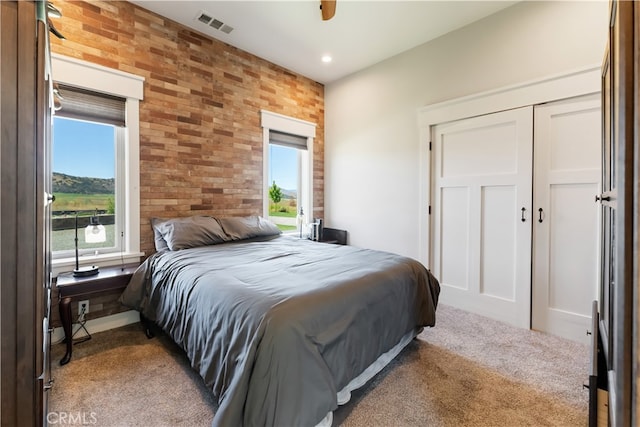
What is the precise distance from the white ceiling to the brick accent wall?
24 centimetres

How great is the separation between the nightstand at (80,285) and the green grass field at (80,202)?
0.61 metres

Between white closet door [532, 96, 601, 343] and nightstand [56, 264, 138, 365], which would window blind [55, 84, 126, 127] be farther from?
white closet door [532, 96, 601, 343]

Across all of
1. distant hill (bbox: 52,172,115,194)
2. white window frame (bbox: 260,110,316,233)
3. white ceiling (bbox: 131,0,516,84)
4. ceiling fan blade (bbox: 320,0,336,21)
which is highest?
white ceiling (bbox: 131,0,516,84)

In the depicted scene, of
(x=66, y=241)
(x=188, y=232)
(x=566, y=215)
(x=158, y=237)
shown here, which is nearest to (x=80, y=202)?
(x=66, y=241)

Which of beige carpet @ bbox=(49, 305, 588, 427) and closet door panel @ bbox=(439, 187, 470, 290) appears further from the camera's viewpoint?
closet door panel @ bbox=(439, 187, 470, 290)

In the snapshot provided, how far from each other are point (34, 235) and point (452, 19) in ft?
12.0

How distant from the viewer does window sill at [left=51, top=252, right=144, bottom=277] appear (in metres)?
2.34

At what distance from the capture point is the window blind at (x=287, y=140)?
3918 mm

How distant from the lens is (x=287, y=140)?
4.09m

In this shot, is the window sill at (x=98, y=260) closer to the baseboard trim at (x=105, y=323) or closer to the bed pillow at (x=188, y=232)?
the bed pillow at (x=188, y=232)

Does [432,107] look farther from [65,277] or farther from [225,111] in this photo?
[65,277]

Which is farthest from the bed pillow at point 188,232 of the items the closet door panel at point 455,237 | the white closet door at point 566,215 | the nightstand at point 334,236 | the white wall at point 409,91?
the white closet door at point 566,215

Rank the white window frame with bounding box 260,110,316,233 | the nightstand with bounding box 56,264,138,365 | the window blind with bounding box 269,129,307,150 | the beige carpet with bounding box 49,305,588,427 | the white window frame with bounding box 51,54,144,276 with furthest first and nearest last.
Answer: the window blind with bounding box 269,129,307,150, the white window frame with bounding box 260,110,316,233, the white window frame with bounding box 51,54,144,276, the nightstand with bounding box 56,264,138,365, the beige carpet with bounding box 49,305,588,427

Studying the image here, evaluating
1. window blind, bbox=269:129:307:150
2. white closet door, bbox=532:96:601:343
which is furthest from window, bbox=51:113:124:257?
white closet door, bbox=532:96:601:343
